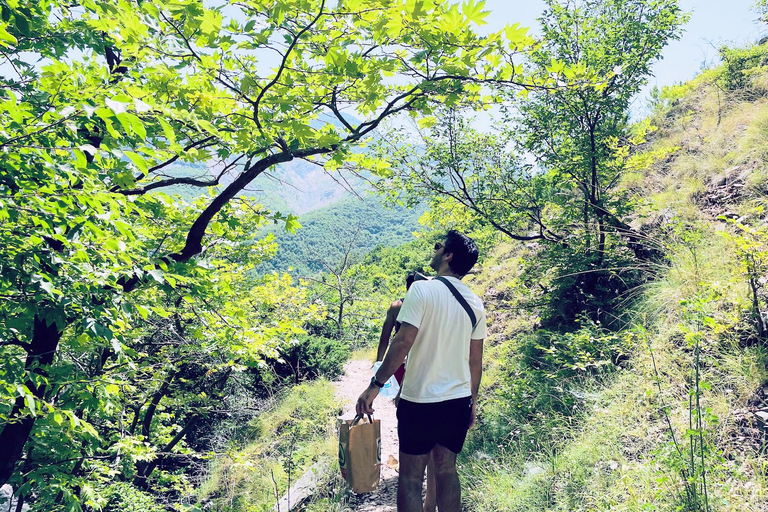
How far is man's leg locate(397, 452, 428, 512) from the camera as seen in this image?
2.54 metres

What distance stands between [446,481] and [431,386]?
1.92 feet

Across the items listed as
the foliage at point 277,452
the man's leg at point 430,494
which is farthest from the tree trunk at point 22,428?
the man's leg at point 430,494

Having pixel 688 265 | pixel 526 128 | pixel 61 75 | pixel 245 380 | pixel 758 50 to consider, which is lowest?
pixel 245 380

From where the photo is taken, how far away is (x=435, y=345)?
2.53 metres

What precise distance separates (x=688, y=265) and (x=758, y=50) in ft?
23.7

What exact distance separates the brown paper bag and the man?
0.16 meters

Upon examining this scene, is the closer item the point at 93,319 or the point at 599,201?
the point at 93,319

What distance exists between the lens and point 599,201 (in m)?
6.16

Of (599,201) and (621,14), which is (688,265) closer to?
(599,201)

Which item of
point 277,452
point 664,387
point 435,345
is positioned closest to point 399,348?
point 435,345

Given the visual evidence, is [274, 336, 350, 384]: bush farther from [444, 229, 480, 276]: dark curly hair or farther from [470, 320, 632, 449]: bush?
[444, 229, 480, 276]: dark curly hair

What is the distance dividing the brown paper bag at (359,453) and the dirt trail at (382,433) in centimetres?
45

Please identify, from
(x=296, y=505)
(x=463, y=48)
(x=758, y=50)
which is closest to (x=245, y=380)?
(x=296, y=505)

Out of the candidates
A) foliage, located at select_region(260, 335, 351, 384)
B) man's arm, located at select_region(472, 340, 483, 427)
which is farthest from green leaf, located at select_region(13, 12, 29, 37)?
foliage, located at select_region(260, 335, 351, 384)
